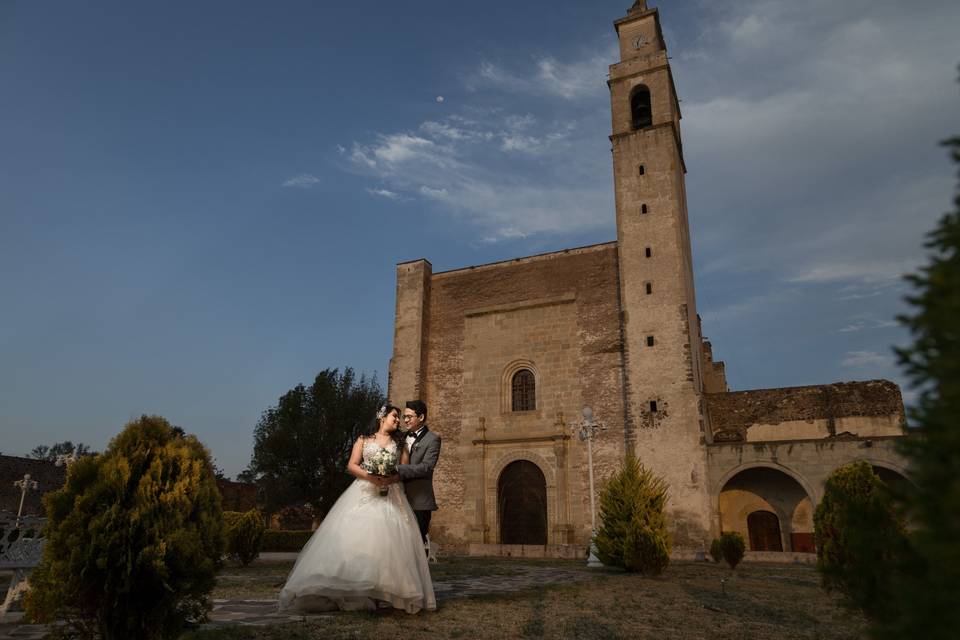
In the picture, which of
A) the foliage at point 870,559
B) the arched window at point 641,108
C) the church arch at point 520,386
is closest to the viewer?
the foliage at point 870,559

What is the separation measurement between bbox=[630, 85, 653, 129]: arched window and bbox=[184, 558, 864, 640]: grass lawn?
63.3 ft

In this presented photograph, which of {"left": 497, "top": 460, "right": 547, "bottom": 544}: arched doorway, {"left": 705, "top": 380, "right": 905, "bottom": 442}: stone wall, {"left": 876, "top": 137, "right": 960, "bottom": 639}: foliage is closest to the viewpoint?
{"left": 876, "top": 137, "right": 960, "bottom": 639}: foliage

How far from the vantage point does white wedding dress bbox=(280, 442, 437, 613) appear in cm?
496

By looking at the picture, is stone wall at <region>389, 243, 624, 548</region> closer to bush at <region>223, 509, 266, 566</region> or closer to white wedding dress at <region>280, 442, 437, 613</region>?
bush at <region>223, 509, 266, 566</region>

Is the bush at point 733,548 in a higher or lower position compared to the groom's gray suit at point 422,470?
lower

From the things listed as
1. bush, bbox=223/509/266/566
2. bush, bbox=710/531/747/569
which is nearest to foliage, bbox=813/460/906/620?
bush, bbox=710/531/747/569

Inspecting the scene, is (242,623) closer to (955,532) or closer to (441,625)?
(441,625)

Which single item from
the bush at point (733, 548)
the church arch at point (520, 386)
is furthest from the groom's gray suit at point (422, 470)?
the church arch at point (520, 386)

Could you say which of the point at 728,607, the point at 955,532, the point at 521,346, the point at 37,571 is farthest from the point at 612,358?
the point at 955,532

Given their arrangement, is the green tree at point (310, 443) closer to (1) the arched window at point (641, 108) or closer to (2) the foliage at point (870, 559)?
(1) the arched window at point (641, 108)

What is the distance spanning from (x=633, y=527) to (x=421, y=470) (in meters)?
6.27

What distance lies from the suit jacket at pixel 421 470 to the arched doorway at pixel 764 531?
17806 millimetres

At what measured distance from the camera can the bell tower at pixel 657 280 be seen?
19172 millimetres

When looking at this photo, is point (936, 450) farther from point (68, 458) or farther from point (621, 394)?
point (621, 394)
